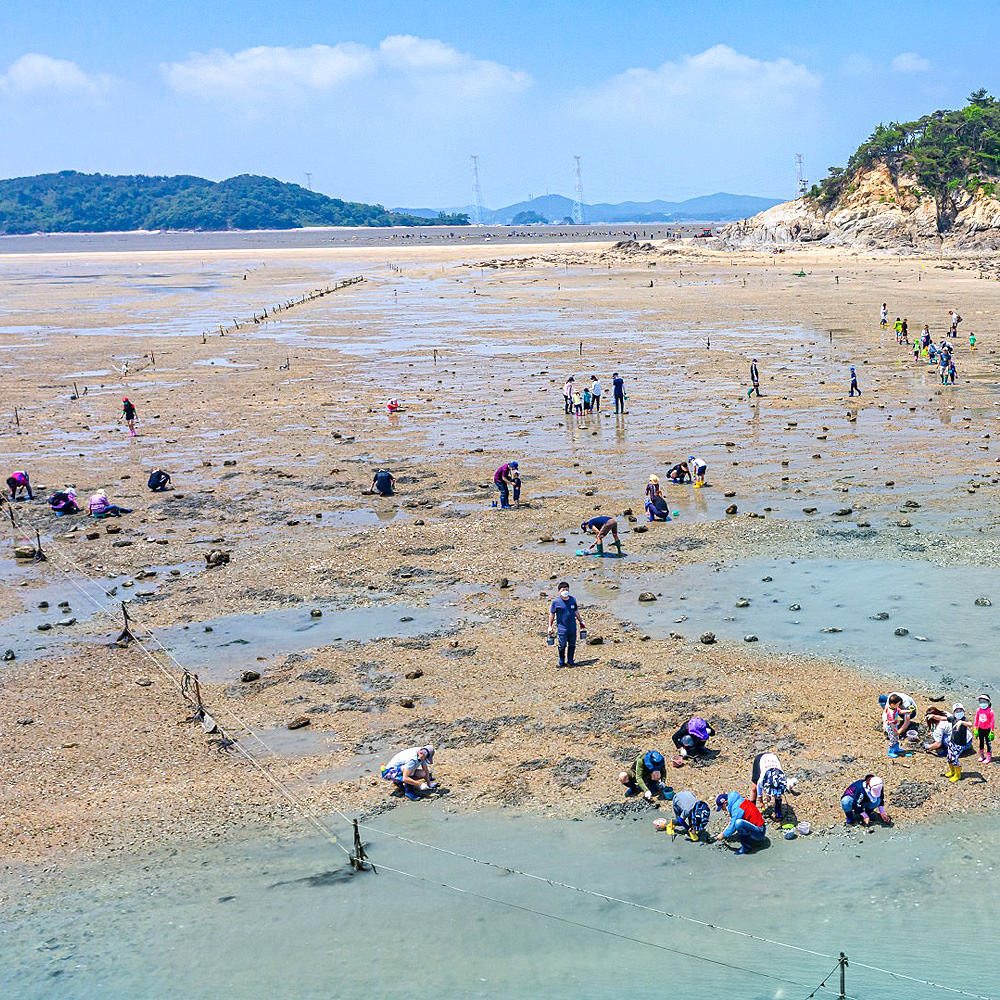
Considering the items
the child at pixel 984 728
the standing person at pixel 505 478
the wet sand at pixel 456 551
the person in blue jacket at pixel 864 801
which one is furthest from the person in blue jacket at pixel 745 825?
the standing person at pixel 505 478

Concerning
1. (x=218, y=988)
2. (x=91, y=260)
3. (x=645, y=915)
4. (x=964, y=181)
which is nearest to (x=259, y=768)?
(x=218, y=988)

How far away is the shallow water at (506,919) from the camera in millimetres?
11609

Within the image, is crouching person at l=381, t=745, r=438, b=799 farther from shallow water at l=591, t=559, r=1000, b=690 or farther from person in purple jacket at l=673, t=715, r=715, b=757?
shallow water at l=591, t=559, r=1000, b=690

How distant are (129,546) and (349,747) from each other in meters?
11.9

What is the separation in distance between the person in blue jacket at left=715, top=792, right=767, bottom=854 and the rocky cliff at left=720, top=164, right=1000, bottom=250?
8906 centimetres

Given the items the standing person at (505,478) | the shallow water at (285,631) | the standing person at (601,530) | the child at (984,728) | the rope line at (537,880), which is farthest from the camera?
the standing person at (505,478)

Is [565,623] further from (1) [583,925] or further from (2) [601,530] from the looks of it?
(1) [583,925]

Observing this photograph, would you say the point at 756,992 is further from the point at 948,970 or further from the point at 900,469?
the point at 900,469

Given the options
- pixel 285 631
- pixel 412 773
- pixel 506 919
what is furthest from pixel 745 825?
pixel 285 631

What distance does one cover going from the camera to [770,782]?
45.4 ft

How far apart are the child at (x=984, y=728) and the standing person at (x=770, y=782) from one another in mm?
2959

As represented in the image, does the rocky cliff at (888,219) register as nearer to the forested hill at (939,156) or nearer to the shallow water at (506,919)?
the forested hill at (939,156)

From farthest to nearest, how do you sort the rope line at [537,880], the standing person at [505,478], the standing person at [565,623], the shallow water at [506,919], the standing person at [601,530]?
the standing person at [505,478] < the standing person at [601,530] < the standing person at [565,623] < the shallow water at [506,919] < the rope line at [537,880]

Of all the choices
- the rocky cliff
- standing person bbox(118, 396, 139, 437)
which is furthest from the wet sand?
the rocky cliff
